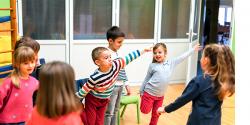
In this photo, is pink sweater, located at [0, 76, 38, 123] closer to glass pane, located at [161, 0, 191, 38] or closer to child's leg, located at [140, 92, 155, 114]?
child's leg, located at [140, 92, 155, 114]

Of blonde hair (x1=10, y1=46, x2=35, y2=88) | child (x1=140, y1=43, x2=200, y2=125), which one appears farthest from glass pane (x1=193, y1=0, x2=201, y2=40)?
blonde hair (x1=10, y1=46, x2=35, y2=88)

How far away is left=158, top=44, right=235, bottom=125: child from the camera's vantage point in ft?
7.20

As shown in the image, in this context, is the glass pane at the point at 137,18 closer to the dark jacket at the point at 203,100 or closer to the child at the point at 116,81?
the child at the point at 116,81

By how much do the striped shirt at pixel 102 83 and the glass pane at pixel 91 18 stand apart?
8.66 feet

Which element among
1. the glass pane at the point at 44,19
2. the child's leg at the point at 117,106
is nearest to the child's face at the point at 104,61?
the child's leg at the point at 117,106

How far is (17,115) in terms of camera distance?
2105mm

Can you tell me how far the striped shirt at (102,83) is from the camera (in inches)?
105

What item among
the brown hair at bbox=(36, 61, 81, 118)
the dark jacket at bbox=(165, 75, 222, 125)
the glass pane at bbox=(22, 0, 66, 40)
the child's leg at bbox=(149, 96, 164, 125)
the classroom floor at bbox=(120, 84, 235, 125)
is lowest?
the classroom floor at bbox=(120, 84, 235, 125)

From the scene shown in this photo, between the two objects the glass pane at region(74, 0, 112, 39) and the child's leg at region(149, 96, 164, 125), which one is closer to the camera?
the child's leg at region(149, 96, 164, 125)

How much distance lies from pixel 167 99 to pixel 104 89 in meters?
2.30

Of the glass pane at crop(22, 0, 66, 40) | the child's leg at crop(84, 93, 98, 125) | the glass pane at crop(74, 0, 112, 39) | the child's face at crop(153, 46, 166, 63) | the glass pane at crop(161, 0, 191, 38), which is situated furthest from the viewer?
the glass pane at crop(161, 0, 191, 38)

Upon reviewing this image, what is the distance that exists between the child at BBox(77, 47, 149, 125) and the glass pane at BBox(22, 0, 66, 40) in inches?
101
